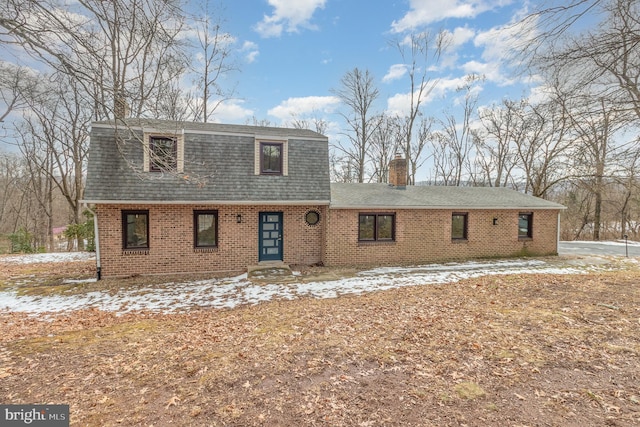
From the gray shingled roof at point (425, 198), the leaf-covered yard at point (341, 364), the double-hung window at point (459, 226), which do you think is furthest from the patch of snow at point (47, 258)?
the double-hung window at point (459, 226)

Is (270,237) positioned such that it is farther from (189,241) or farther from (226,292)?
(226,292)

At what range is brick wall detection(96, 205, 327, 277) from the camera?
9398 mm

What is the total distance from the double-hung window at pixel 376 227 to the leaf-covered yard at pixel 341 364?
5.14 m

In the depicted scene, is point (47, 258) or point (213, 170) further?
point (47, 258)

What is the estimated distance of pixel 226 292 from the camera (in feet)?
26.2

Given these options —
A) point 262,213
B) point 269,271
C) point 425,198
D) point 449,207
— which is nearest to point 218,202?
point 262,213

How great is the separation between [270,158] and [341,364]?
8.43 meters

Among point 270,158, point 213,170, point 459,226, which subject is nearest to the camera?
point 213,170

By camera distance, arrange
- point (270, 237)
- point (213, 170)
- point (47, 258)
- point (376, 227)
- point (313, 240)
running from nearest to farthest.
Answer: point (213, 170) → point (270, 237) → point (313, 240) → point (376, 227) → point (47, 258)

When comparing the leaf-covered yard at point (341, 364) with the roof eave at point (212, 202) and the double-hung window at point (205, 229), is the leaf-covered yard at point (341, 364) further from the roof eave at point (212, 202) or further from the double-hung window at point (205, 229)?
the double-hung window at point (205, 229)

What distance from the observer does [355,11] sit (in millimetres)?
12609

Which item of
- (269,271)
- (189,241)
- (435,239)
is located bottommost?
(269,271)

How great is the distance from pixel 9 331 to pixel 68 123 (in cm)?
1967

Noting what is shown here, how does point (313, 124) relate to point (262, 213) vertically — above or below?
above
